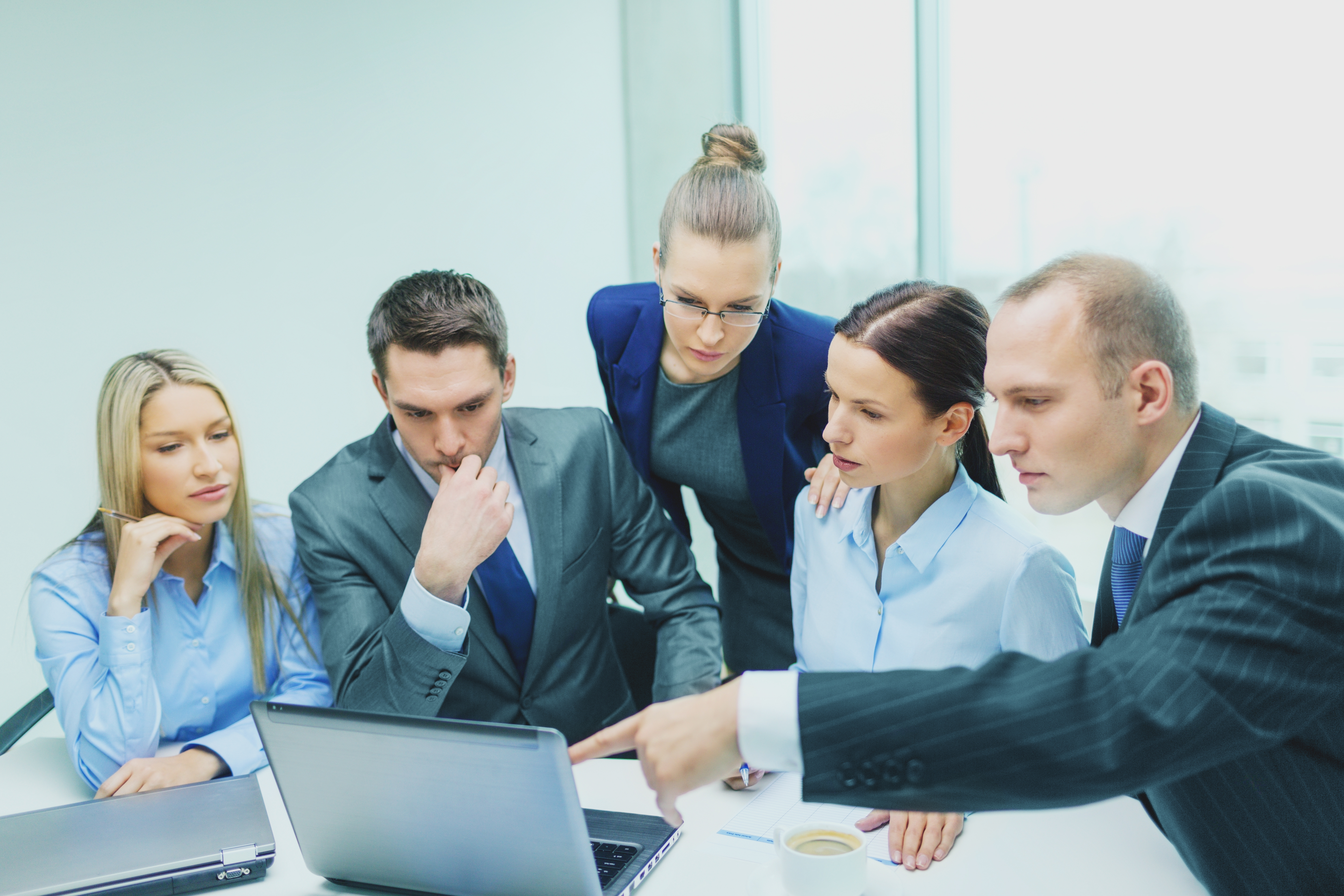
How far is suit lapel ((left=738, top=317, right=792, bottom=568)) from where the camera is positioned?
2094 millimetres

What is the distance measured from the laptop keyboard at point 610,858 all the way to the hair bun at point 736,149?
4.48 ft

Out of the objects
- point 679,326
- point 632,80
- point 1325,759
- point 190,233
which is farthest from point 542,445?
point 632,80

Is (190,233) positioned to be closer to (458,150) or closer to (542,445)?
(458,150)

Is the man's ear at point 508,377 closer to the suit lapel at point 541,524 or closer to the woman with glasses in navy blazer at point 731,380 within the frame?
the suit lapel at point 541,524

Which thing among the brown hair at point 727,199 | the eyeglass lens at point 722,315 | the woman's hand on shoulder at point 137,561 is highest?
the brown hair at point 727,199

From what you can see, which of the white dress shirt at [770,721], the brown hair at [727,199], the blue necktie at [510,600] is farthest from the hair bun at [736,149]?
the white dress shirt at [770,721]

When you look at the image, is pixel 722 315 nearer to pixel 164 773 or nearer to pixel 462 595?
pixel 462 595

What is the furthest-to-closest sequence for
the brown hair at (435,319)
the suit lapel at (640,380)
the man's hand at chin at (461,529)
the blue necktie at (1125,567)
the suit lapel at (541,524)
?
the suit lapel at (640,380) < the suit lapel at (541,524) < the brown hair at (435,319) < the man's hand at chin at (461,529) < the blue necktie at (1125,567)

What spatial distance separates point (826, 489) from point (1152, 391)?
789 mm

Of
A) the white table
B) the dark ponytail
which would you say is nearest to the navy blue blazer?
the dark ponytail

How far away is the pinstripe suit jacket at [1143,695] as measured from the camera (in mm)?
954

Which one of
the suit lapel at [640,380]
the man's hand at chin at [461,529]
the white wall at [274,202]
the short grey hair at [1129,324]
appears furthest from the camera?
the white wall at [274,202]

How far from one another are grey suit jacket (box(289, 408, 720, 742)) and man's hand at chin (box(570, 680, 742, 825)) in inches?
30.2

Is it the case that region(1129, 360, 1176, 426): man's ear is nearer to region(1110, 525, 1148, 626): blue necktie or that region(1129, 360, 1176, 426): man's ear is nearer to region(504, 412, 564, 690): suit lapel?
region(1110, 525, 1148, 626): blue necktie
